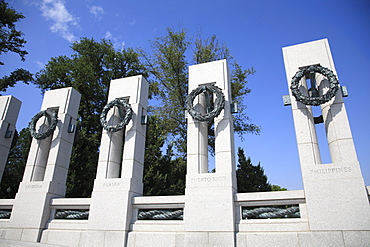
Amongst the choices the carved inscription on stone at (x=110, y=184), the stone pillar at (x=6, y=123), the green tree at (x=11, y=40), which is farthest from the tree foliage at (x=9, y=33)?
the carved inscription on stone at (x=110, y=184)

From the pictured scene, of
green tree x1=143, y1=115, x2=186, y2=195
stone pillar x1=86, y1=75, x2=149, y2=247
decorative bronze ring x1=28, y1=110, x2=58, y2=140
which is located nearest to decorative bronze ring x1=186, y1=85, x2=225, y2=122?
stone pillar x1=86, y1=75, x2=149, y2=247

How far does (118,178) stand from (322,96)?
7.85m

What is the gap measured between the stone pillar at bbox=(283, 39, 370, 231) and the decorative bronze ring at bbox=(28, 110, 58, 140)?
402 inches

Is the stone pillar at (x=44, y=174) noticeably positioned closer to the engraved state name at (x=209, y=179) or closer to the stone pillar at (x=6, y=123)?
the stone pillar at (x=6, y=123)

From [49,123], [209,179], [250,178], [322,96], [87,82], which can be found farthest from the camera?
[87,82]

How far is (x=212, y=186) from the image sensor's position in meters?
8.52

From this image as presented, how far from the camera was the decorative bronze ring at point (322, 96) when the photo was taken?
332 inches

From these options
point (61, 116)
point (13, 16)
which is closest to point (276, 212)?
point (61, 116)

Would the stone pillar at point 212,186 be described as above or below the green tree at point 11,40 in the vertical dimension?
below

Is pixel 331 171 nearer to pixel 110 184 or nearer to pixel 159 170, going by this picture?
pixel 110 184

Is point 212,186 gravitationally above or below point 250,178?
below

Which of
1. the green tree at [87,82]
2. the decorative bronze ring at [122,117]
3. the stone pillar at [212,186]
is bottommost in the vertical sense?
the stone pillar at [212,186]

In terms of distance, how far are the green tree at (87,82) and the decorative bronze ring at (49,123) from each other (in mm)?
6638

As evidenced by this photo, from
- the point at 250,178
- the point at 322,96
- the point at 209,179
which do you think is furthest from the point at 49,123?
the point at 250,178
